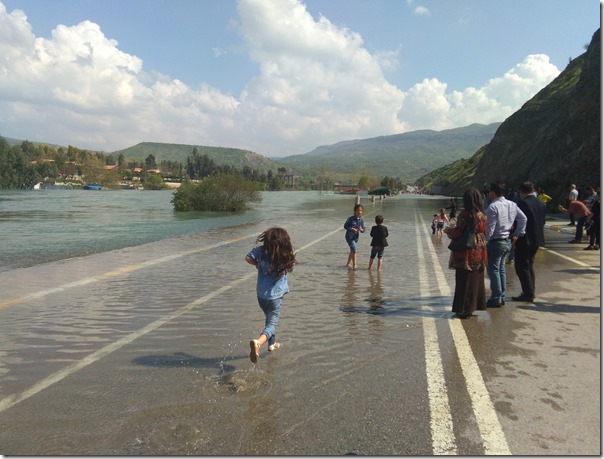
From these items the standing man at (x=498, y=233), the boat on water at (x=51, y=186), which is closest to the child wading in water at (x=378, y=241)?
the standing man at (x=498, y=233)

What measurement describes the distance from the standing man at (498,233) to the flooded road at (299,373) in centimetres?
34

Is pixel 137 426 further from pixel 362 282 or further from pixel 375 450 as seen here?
pixel 362 282

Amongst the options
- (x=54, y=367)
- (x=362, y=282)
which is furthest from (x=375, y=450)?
(x=362, y=282)

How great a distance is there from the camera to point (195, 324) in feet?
21.4

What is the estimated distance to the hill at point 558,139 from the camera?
37.7 m

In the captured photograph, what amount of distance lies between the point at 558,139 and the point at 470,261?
151 ft

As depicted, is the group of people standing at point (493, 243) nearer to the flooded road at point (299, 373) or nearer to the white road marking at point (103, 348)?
the flooded road at point (299, 373)

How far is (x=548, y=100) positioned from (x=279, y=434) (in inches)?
3114

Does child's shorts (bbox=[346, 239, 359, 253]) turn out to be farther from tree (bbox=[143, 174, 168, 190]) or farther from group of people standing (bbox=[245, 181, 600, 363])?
tree (bbox=[143, 174, 168, 190])

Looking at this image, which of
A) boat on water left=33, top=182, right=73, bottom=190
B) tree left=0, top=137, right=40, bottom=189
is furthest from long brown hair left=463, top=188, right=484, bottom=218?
boat on water left=33, top=182, right=73, bottom=190

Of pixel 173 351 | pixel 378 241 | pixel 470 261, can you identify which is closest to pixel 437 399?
pixel 173 351

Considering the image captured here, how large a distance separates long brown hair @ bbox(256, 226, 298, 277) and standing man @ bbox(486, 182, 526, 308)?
367 cm

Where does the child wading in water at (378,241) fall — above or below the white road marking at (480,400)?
above

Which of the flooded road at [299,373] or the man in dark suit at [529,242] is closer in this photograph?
the flooded road at [299,373]
